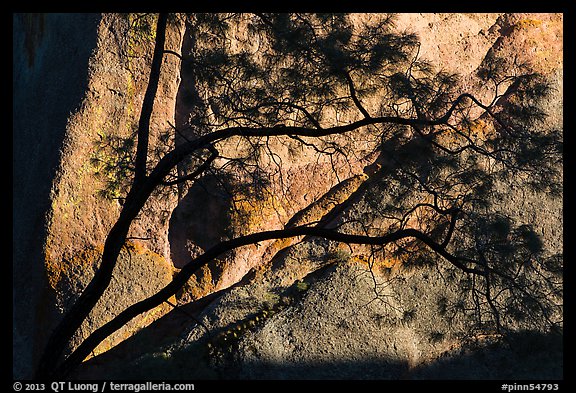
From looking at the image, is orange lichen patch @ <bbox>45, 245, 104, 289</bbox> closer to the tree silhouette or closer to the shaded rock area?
the shaded rock area

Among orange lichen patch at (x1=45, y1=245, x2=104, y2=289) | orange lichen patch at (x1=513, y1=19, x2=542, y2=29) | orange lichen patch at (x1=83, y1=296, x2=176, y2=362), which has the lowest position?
orange lichen patch at (x1=83, y1=296, x2=176, y2=362)

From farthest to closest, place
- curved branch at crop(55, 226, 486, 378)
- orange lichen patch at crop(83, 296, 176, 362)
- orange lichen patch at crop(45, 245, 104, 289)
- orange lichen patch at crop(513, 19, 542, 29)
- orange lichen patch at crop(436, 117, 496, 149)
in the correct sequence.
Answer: orange lichen patch at crop(513, 19, 542, 29) → orange lichen patch at crop(45, 245, 104, 289) → orange lichen patch at crop(83, 296, 176, 362) → orange lichen patch at crop(436, 117, 496, 149) → curved branch at crop(55, 226, 486, 378)

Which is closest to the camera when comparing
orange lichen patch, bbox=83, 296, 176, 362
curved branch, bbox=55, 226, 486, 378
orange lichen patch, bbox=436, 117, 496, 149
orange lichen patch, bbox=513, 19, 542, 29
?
curved branch, bbox=55, 226, 486, 378

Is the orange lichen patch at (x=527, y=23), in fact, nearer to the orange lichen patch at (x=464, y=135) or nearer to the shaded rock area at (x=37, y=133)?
the orange lichen patch at (x=464, y=135)

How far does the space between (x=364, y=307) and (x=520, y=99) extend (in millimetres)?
4674

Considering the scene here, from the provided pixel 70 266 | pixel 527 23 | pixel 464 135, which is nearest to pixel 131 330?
pixel 70 266

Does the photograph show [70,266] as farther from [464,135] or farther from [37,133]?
[464,135]

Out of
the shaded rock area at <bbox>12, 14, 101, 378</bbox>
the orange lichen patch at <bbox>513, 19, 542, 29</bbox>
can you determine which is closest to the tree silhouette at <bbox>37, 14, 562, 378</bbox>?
the shaded rock area at <bbox>12, 14, 101, 378</bbox>

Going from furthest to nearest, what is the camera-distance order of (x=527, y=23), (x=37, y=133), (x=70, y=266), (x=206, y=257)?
(x=527, y=23) → (x=37, y=133) → (x=70, y=266) → (x=206, y=257)

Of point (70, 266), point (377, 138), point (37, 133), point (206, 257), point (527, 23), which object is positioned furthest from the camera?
point (527, 23)

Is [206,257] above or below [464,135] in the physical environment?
below

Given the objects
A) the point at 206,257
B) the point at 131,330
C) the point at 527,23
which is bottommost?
the point at 131,330

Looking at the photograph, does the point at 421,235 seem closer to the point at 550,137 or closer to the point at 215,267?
the point at 550,137

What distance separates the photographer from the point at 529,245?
7000 mm
